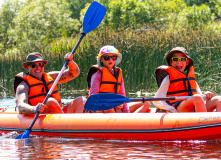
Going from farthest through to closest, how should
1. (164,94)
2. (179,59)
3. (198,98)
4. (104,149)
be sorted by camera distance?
(179,59) < (164,94) < (198,98) < (104,149)

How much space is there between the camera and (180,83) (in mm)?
4527

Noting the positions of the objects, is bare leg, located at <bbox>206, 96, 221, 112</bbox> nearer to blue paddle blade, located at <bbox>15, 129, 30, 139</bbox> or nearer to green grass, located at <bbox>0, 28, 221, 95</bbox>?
blue paddle blade, located at <bbox>15, 129, 30, 139</bbox>

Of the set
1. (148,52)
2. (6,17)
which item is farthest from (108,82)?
(6,17)

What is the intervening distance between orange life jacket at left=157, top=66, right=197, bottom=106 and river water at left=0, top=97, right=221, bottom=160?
70cm

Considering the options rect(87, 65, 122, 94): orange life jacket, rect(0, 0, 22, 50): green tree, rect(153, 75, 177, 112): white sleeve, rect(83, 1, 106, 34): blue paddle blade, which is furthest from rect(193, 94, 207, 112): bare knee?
rect(0, 0, 22, 50): green tree

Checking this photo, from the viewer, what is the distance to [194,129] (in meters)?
3.95

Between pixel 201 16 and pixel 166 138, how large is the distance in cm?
2128

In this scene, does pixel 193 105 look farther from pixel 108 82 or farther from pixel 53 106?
pixel 53 106

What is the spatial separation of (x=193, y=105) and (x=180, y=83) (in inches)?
15.2

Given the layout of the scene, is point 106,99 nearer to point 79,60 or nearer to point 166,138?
point 166,138

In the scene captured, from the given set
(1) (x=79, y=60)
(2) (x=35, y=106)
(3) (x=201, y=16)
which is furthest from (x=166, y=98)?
(3) (x=201, y=16)

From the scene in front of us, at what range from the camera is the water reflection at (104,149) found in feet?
11.4

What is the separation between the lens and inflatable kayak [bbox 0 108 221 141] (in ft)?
12.9

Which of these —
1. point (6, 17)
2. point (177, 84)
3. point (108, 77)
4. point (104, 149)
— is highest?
point (6, 17)
